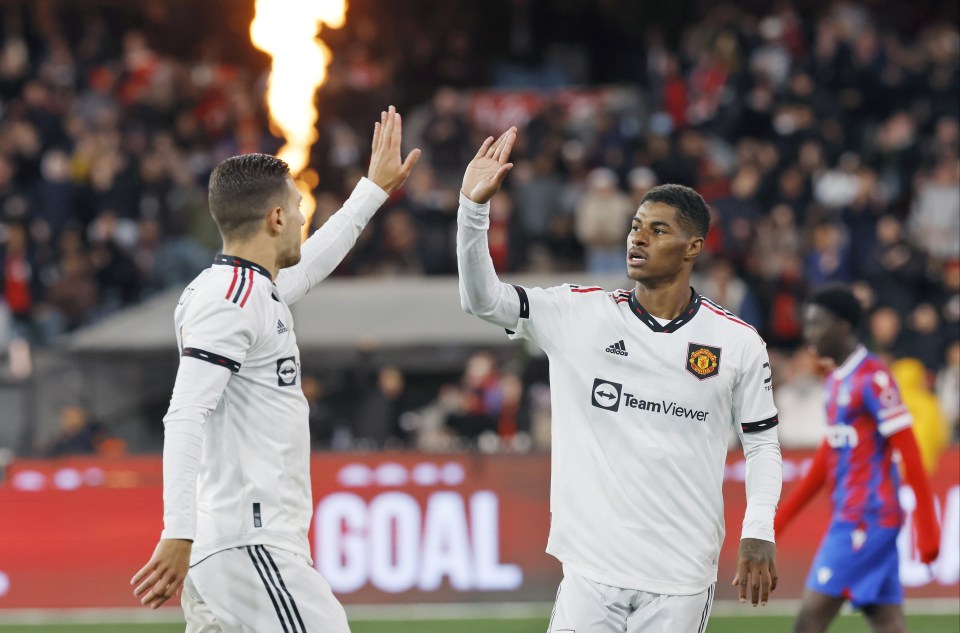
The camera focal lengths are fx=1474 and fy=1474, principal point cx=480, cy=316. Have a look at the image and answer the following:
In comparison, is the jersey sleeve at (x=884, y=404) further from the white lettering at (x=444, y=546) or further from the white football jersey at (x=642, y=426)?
the white lettering at (x=444, y=546)

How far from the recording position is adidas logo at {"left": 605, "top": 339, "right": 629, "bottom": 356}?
491 centimetres

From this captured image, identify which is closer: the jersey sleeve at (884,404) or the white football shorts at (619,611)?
the white football shorts at (619,611)

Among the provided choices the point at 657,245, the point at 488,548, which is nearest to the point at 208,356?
the point at 657,245

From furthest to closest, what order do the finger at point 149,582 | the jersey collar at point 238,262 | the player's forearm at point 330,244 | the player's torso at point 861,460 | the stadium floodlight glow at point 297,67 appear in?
the stadium floodlight glow at point 297,67
the player's torso at point 861,460
the player's forearm at point 330,244
the jersey collar at point 238,262
the finger at point 149,582

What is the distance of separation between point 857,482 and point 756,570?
90.1 inches

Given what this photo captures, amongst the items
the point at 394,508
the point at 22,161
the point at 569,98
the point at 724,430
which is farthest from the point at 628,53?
the point at 724,430

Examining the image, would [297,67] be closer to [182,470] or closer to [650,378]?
[650,378]

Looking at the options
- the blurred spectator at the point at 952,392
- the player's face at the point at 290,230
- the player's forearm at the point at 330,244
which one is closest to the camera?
the player's face at the point at 290,230

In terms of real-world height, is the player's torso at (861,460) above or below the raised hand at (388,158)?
below

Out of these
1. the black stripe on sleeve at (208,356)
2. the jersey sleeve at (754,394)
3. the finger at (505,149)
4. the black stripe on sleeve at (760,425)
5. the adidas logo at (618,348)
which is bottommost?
the black stripe on sleeve at (760,425)

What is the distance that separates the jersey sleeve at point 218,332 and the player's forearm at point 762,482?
1744 mm

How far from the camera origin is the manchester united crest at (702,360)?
16.0 ft

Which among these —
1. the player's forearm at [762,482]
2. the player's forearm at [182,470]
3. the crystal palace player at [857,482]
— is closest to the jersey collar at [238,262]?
the player's forearm at [182,470]

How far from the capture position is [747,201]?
612 inches
